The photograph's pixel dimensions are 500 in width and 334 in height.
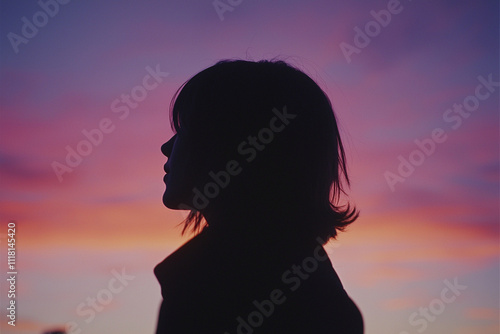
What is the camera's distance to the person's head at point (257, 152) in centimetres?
204

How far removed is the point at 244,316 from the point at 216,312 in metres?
0.11

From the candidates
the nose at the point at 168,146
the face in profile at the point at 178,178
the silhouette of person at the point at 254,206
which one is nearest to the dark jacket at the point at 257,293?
the silhouette of person at the point at 254,206

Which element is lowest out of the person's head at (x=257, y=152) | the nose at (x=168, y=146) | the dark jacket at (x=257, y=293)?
the dark jacket at (x=257, y=293)

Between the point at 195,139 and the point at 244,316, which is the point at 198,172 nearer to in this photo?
the point at 195,139

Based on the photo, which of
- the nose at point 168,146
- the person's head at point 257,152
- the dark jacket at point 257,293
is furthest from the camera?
the nose at point 168,146

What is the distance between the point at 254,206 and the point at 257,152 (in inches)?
9.1

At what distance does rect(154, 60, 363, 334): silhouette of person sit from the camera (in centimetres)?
192

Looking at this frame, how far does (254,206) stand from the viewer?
202cm

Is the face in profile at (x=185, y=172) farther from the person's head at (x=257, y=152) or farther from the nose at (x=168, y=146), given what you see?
the nose at (x=168, y=146)

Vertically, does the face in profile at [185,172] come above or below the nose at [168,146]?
below

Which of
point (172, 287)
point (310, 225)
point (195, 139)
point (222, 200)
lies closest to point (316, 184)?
point (310, 225)

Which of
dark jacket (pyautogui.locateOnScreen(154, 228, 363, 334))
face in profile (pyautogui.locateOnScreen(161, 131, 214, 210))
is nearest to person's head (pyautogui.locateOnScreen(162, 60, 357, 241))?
face in profile (pyautogui.locateOnScreen(161, 131, 214, 210))

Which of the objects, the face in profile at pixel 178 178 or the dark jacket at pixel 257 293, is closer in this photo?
the dark jacket at pixel 257 293

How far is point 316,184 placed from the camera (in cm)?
213
